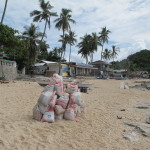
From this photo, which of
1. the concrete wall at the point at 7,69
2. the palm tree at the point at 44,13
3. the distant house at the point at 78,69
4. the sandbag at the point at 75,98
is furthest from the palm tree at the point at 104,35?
the sandbag at the point at 75,98

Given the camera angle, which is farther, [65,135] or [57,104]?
[57,104]

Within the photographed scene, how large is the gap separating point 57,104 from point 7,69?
11.2m

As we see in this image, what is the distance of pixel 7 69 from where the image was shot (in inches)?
558

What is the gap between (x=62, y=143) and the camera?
3.19 m

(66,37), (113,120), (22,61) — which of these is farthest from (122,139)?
(66,37)

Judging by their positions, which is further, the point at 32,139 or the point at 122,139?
the point at 122,139

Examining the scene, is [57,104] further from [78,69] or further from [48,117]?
[78,69]

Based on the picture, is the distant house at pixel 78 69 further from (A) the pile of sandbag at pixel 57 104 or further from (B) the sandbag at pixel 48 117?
(B) the sandbag at pixel 48 117

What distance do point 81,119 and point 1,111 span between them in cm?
247

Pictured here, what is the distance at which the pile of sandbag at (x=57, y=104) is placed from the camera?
166 inches

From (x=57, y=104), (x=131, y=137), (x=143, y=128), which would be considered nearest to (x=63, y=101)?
(x=57, y=104)

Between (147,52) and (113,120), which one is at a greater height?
(147,52)

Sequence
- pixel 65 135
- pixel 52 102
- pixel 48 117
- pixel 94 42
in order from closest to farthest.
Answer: pixel 65 135
pixel 48 117
pixel 52 102
pixel 94 42

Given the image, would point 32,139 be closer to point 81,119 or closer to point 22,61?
point 81,119
